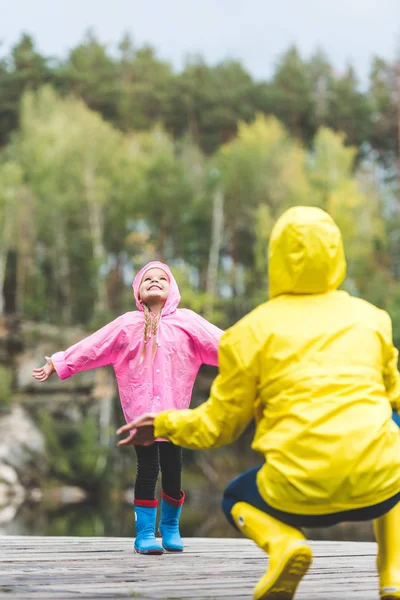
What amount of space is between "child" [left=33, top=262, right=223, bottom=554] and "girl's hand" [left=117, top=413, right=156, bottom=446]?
1520mm

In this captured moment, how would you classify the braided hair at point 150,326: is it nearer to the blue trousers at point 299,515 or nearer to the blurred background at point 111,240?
the blue trousers at point 299,515

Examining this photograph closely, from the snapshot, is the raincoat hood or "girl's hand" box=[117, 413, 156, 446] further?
"girl's hand" box=[117, 413, 156, 446]

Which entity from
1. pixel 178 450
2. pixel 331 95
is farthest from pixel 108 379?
pixel 178 450

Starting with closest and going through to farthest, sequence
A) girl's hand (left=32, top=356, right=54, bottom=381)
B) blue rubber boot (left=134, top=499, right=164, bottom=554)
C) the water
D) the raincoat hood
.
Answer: the raincoat hood < girl's hand (left=32, top=356, right=54, bottom=381) < blue rubber boot (left=134, top=499, right=164, bottom=554) < the water

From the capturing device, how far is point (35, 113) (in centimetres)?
3247

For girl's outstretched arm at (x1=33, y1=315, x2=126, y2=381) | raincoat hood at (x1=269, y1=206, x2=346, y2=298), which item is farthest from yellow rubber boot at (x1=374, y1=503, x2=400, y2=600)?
girl's outstretched arm at (x1=33, y1=315, x2=126, y2=381)

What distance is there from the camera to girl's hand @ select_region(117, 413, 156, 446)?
2.90 metres

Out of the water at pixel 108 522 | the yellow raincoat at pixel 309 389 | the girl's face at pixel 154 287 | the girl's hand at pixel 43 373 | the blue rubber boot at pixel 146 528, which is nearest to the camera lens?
the yellow raincoat at pixel 309 389

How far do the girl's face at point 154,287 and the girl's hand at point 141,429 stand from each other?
66.8 inches

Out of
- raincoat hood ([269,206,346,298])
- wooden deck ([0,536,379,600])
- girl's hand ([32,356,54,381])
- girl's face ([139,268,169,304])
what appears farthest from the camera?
girl's face ([139,268,169,304])

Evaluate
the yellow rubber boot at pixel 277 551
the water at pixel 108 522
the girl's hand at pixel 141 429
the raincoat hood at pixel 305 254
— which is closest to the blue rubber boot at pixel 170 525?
the girl's hand at pixel 141 429

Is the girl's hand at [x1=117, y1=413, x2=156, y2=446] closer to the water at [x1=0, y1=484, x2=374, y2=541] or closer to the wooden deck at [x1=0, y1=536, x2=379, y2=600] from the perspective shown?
the wooden deck at [x1=0, y1=536, x2=379, y2=600]

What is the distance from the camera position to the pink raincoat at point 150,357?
4.47 m

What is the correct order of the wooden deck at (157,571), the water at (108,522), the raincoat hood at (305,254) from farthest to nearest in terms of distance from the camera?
the water at (108,522)
the wooden deck at (157,571)
the raincoat hood at (305,254)
